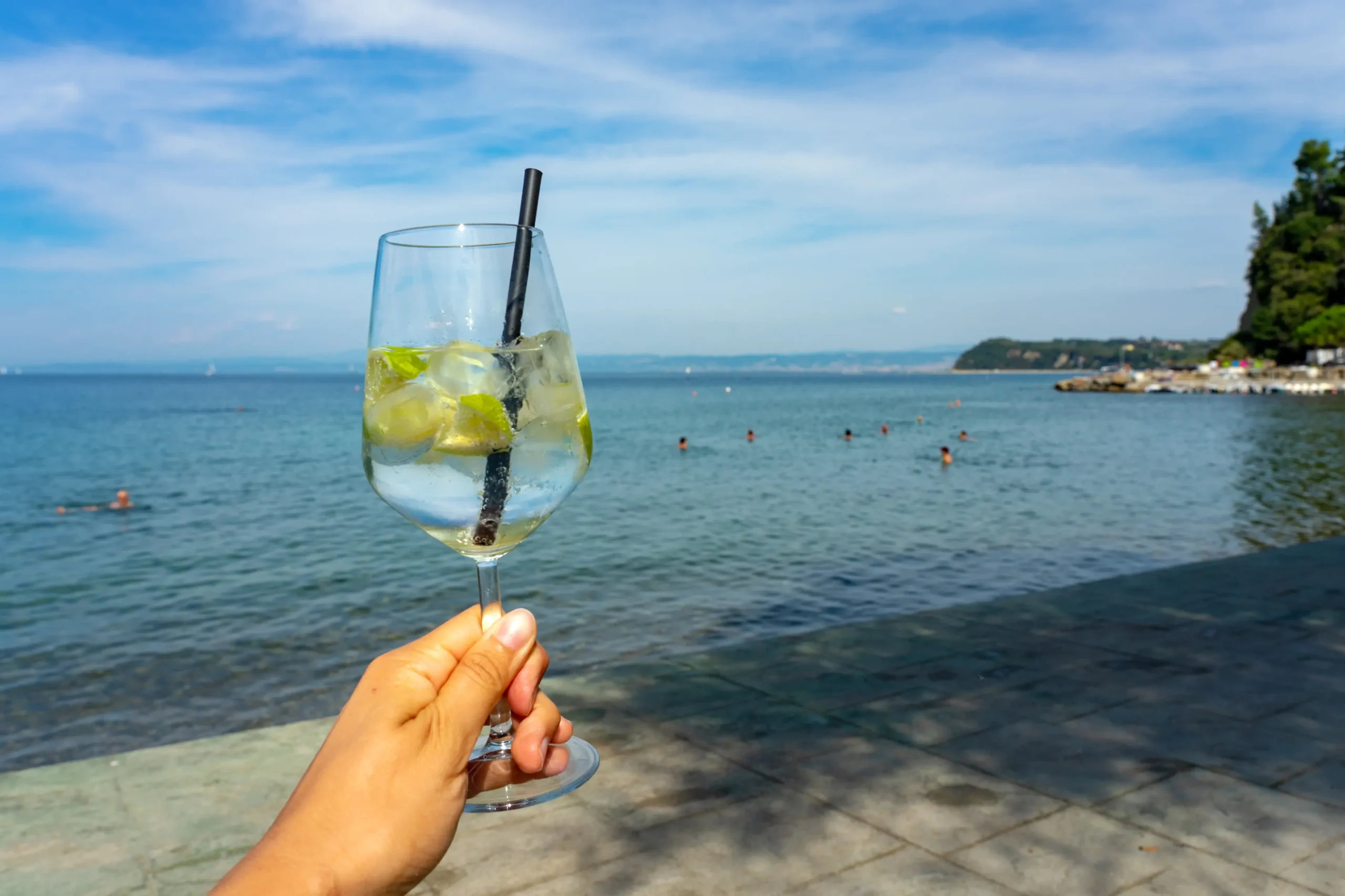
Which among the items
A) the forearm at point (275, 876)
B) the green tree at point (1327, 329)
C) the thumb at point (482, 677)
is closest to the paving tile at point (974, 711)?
the thumb at point (482, 677)

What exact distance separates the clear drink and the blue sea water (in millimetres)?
6953

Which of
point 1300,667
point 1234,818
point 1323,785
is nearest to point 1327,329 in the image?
point 1300,667

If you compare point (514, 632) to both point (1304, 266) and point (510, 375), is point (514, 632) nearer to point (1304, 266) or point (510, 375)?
point (510, 375)

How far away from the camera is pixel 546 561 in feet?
46.3

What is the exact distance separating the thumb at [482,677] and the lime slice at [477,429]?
25 cm

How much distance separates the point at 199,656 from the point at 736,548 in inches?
317

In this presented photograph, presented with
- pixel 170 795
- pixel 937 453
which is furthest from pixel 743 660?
pixel 937 453

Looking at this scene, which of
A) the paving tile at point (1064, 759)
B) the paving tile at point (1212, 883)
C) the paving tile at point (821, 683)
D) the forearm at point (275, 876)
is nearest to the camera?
the forearm at point (275, 876)

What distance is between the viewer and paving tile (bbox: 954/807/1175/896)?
105 inches

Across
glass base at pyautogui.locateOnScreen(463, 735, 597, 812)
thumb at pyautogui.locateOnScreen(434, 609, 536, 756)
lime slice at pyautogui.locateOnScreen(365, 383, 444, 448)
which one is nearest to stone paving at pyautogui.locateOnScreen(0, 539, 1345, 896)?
glass base at pyautogui.locateOnScreen(463, 735, 597, 812)

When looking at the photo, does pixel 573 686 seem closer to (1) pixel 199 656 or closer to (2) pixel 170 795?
(2) pixel 170 795

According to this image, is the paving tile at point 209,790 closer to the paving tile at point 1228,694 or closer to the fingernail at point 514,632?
the fingernail at point 514,632

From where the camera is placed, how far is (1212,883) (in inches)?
104

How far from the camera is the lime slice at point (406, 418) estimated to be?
57.7 inches
